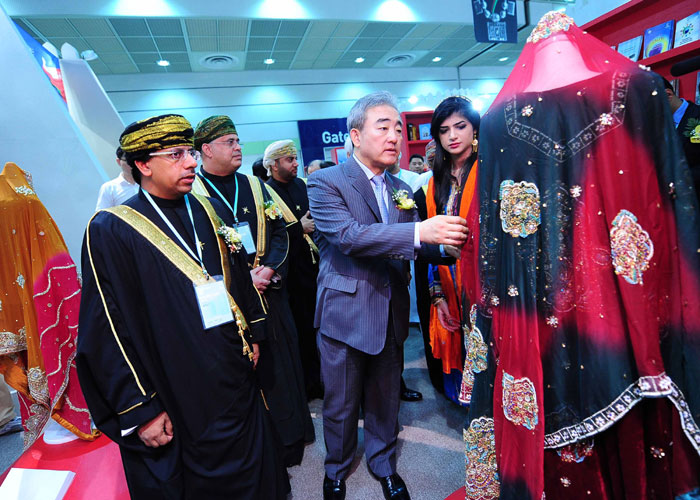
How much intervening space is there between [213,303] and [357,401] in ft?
2.81

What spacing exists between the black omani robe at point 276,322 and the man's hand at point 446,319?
2.80 feet

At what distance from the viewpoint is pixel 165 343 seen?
1292 mm

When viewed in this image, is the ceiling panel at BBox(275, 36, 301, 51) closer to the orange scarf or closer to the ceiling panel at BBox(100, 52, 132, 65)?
the ceiling panel at BBox(100, 52, 132, 65)

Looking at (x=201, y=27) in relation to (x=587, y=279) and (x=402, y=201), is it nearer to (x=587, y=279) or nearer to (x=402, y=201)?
(x=402, y=201)

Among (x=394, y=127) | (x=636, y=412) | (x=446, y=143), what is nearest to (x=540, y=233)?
(x=636, y=412)

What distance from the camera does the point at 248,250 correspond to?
2.10m

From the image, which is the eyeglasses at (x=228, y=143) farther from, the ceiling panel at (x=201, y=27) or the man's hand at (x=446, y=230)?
the ceiling panel at (x=201, y=27)

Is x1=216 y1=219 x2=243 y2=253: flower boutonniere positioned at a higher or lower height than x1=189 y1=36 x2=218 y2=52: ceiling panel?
lower

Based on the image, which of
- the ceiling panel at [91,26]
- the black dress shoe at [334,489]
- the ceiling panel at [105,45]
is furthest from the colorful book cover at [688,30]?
the ceiling panel at [105,45]

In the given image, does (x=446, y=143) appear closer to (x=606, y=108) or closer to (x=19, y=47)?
(x=606, y=108)

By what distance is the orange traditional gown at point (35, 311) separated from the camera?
190cm

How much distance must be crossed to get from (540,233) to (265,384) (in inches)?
63.4

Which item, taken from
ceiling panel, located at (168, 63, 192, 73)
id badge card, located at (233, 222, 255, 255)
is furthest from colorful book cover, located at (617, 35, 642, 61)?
ceiling panel, located at (168, 63, 192, 73)

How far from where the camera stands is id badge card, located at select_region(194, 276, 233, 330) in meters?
1.29
